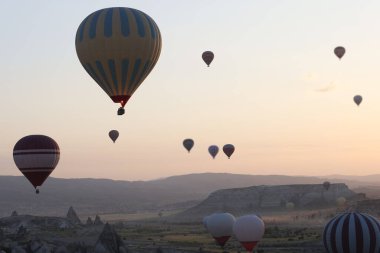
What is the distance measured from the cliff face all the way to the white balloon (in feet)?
331

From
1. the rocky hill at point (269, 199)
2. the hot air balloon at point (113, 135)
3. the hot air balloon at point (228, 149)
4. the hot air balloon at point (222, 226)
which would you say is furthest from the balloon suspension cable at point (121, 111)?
the rocky hill at point (269, 199)

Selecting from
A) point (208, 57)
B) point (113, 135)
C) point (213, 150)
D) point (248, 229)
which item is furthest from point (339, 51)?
point (248, 229)

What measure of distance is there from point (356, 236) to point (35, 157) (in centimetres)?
2228

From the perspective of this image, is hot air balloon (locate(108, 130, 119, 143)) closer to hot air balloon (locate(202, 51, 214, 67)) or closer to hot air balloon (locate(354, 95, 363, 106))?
hot air balloon (locate(202, 51, 214, 67))

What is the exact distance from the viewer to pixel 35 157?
4803 cm

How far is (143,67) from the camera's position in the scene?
41906mm

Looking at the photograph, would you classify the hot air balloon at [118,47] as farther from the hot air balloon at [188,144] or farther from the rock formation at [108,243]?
the hot air balloon at [188,144]

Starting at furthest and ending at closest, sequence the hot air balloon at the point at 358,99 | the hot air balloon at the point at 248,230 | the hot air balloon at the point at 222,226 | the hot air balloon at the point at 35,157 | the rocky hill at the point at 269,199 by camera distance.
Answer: the rocky hill at the point at 269,199 → the hot air balloon at the point at 358,99 → the hot air balloon at the point at 222,226 → the hot air balloon at the point at 248,230 → the hot air balloon at the point at 35,157

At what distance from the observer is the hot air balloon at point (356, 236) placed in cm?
3862

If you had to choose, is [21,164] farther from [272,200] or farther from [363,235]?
[272,200]

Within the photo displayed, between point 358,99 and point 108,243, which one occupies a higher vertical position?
point 358,99

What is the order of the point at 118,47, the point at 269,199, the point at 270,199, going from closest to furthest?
the point at 118,47 → the point at 270,199 → the point at 269,199

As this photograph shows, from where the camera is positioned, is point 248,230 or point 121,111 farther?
point 248,230

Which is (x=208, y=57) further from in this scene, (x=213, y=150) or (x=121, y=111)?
(x=121, y=111)
